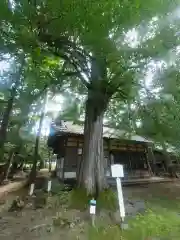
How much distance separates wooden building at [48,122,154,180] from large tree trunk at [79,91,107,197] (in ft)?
13.6

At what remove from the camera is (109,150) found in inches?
528

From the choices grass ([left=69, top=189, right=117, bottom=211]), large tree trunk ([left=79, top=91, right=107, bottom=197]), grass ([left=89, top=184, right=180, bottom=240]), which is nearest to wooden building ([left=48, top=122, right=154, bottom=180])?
large tree trunk ([left=79, top=91, right=107, bottom=197])

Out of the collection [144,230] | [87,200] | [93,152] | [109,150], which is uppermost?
[109,150]

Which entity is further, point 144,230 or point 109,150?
point 109,150

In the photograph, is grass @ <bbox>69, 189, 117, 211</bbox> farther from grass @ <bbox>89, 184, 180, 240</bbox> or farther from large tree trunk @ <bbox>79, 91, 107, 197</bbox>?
grass @ <bbox>89, 184, 180, 240</bbox>

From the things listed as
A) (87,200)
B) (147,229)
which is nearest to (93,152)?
(87,200)

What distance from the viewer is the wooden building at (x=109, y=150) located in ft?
38.2

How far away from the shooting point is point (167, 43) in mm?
4969

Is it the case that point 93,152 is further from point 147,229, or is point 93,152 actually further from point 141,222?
point 147,229

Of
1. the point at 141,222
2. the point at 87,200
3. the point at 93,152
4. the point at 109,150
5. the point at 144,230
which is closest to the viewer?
the point at 144,230

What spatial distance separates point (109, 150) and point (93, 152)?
6.78 metres

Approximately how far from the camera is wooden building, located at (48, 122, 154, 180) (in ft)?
38.2

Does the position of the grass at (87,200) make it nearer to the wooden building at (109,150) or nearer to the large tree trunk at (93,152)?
the large tree trunk at (93,152)

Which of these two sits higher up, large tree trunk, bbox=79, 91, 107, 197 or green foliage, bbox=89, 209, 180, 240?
large tree trunk, bbox=79, 91, 107, 197
